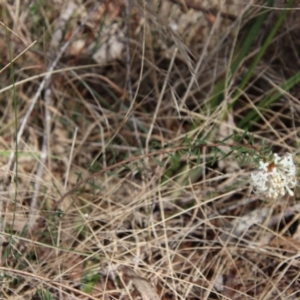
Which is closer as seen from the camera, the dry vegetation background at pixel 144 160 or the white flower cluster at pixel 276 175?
the white flower cluster at pixel 276 175

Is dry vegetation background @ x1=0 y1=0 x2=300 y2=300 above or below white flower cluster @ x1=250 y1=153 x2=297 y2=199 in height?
below

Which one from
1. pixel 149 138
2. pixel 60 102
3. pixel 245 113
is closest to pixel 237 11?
pixel 245 113

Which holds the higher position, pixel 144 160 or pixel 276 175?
pixel 276 175

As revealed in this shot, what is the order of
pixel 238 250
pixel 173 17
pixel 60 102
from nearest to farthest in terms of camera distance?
pixel 238 250 → pixel 60 102 → pixel 173 17

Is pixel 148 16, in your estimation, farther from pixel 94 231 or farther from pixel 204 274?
pixel 204 274

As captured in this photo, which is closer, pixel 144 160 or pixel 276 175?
pixel 276 175

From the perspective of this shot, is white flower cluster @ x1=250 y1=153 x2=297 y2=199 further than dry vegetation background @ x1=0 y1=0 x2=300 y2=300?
No

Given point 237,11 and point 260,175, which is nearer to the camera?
point 260,175

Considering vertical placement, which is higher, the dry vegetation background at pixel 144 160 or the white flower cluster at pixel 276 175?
the white flower cluster at pixel 276 175
